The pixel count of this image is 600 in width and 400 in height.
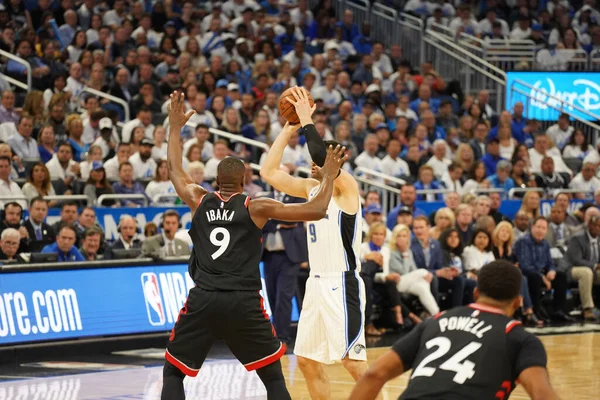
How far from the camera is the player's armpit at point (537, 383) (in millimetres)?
4512

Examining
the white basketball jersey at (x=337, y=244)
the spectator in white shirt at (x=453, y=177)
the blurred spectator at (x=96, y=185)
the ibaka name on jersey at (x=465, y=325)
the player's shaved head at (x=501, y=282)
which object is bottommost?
the spectator in white shirt at (x=453, y=177)

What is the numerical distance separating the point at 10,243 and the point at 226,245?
21.1 ft

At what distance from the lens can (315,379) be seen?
8.70 m

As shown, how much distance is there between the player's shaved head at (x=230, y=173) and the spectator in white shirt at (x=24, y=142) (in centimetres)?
945

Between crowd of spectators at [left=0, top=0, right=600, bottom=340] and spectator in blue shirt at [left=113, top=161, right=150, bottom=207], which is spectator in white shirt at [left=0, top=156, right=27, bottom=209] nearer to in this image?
crowd of spectators at [left=0, top=0, right=600, bottom=340]

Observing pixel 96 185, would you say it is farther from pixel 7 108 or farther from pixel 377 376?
pixel 377 376

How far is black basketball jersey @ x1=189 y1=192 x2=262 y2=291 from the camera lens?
7.41 meters

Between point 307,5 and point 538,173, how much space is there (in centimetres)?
Result: 714

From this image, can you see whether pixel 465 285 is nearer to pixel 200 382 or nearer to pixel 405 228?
pixel 405 228

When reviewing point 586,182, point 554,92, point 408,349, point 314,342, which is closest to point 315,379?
point 314,342

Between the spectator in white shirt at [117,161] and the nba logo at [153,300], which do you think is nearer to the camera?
the nba logo at [153,300]

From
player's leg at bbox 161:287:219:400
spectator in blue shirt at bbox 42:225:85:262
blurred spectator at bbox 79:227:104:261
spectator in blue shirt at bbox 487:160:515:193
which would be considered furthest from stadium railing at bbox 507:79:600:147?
player's leg at bbox 161:287:219:400

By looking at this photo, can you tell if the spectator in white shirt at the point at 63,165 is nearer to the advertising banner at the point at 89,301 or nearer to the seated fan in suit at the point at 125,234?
the seated fan in suit at the point at 125,234

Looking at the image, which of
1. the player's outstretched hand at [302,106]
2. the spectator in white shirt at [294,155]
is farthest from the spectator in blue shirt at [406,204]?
the player's outstretched hand at [302,106]
